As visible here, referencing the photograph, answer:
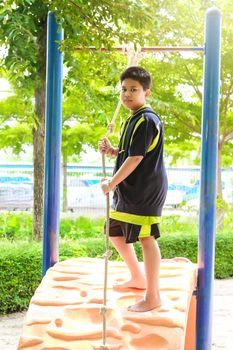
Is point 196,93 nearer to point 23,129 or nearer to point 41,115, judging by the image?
point 23,129

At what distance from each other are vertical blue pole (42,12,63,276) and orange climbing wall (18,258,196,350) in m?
0.23

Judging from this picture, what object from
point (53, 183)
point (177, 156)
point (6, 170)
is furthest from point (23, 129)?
point (53, 183)

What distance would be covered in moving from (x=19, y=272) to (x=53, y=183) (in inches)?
106

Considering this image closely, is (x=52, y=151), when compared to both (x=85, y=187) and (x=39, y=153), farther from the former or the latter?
(x=85, y=187)

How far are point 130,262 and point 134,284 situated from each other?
0.13 metres

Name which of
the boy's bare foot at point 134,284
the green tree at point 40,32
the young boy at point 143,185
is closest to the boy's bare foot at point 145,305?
the young boy at point 143,185

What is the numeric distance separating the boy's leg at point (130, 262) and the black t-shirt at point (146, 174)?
259 millimetres

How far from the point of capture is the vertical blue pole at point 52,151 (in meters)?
3.79

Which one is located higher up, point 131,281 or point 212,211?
point 212,211

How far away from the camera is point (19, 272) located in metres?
6.28

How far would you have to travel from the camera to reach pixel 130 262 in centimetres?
337

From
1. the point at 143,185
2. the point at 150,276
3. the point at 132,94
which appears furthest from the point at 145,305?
the point at 132,94

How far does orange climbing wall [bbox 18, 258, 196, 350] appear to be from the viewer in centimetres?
288

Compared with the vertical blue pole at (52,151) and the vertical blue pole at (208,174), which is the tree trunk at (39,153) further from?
the vertical blue pole at (208,174)
